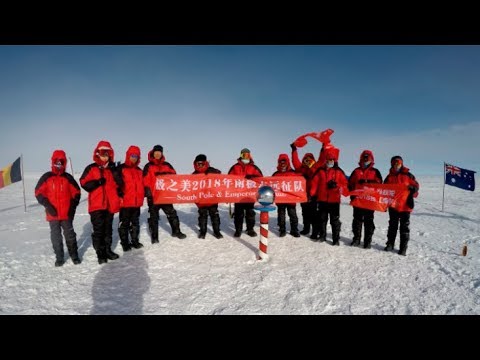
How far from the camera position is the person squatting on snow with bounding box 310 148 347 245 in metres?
7.19

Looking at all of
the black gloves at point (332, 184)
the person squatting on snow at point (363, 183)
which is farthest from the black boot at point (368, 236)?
the black gloves at point (332, 184)

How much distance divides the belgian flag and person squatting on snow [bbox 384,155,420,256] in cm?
1822

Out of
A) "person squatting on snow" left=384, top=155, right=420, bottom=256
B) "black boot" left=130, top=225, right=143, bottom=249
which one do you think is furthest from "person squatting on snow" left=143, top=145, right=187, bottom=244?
"person squatting on snow" left=384, top=155, right=420, bottom=256

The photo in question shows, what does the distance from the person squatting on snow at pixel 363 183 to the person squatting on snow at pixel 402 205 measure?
414 millimetres

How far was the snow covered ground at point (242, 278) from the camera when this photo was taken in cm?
422

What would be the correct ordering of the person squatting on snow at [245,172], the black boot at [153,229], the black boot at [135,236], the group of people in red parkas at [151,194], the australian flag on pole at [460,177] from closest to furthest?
the group of people in red parkas at [151,194]
the black boot at [135,236]
the black boot at [153,229]
the person squatting on snow at [245,172]
the australian flag on pole at [460,177]

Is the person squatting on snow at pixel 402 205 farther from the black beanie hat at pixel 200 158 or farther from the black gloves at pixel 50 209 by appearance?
the black gloves at pixel 50 209

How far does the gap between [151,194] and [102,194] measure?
1.45 m

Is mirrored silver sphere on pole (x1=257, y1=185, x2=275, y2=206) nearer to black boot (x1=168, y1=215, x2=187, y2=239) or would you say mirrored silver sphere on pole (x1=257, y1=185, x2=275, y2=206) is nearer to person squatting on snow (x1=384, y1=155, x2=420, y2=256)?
black boot (x1=168, y1=215, x2=187, y2=239)

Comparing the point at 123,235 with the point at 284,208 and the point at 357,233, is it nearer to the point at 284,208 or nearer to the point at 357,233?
the point at 284,208

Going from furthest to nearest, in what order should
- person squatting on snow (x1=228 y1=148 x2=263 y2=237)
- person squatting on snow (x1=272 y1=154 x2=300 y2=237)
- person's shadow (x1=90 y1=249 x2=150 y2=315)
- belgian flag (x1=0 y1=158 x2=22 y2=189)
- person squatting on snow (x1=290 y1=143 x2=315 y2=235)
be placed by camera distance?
belgian flag (x1=0 y1=158 x2=22 y2=189)
person squatting on snow (x1=290 y1=143 x2=315 y2=235)
person squatting on snow (x1=272 y1=154 x2=300 y2=237)
person squatting on snow (x1=228 y1=148 x2=263 y2=237)
person's shadow (x1=90 y1=249 x2=150 y2=315)

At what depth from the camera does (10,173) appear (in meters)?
13.2

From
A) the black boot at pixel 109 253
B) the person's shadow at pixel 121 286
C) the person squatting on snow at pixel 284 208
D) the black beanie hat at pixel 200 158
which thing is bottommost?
the person's shadow at pixel 121 286

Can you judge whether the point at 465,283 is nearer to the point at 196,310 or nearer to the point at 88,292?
the point at 196,310
